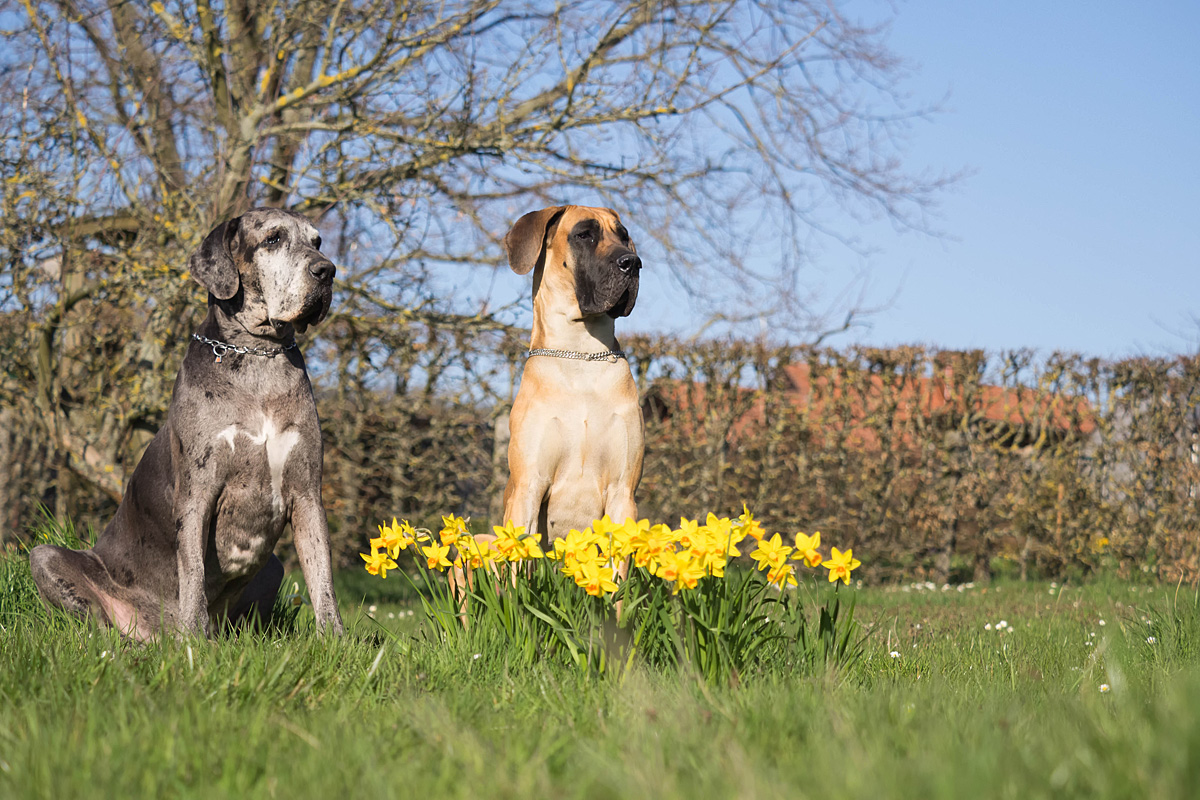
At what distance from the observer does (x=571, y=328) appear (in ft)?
13.5

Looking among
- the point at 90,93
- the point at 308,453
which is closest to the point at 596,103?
the point at 90,93

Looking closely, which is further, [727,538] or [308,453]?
[308,453]

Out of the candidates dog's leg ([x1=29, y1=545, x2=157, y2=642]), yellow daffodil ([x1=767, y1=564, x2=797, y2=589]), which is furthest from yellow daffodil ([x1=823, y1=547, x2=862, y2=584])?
dog's leg ([x1=29, y1=545, x2=157, y2=642])

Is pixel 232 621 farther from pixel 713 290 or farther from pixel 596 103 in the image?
pixel 713 290

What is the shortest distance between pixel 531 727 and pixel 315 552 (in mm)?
1693

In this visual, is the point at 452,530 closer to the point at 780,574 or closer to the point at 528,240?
the point at 780,574

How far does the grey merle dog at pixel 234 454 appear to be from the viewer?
373 cm

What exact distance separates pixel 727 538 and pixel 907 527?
7178 mm

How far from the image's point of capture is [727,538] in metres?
2.94

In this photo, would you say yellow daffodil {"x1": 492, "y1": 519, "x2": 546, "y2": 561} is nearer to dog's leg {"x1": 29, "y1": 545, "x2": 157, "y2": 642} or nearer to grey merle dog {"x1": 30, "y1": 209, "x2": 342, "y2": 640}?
grey merle dog {"x1": 30, "y1": 209, "x2": 342, "y2": 640}

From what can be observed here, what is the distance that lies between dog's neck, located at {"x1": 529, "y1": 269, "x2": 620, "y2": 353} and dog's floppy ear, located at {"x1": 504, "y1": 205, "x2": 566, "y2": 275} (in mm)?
163

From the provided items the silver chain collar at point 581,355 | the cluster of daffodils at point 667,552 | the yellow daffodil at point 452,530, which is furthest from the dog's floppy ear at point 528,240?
the cluster of daffodils at point 667,552

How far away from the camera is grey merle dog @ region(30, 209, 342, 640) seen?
12.2 ft

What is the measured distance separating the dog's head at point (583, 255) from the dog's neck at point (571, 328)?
39 mm
